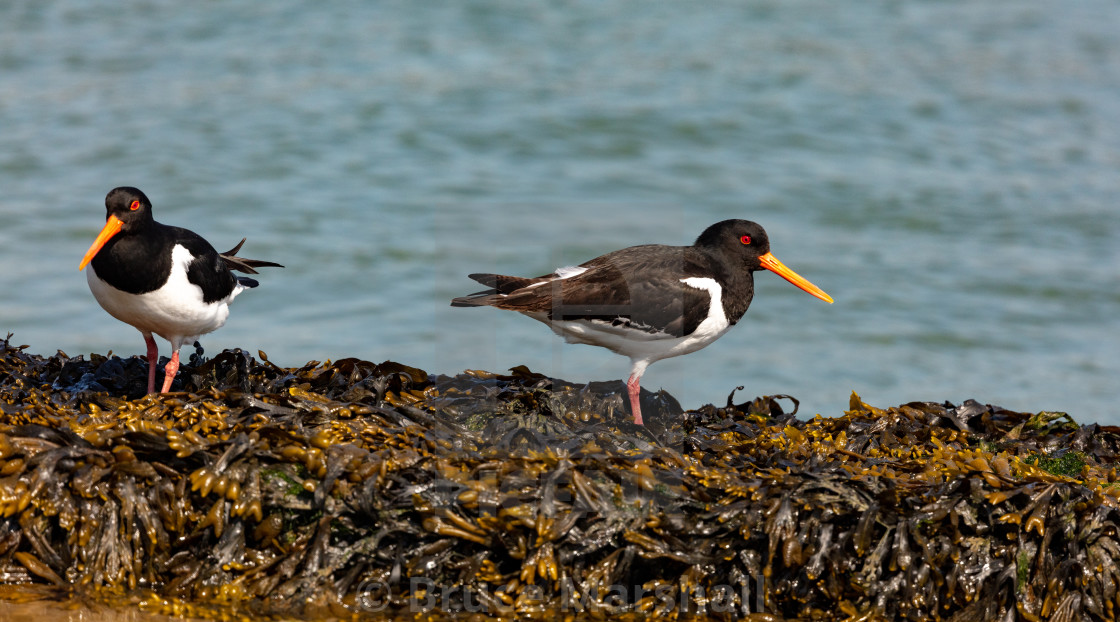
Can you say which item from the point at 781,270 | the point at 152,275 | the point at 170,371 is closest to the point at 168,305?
the point at 152,275

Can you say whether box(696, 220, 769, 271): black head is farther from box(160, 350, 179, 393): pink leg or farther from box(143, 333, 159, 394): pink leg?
box(143, 333, 159, 394): pink leg

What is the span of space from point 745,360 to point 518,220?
13.9ft

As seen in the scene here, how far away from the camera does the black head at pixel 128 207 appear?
475cm

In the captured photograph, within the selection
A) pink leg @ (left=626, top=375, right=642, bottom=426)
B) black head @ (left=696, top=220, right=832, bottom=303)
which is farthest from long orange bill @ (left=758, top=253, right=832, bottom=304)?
pink leg @ (left=626, top=375, right=642, bottom=426)

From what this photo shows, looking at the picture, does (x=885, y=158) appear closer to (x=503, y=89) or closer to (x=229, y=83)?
(x=503, y=89)

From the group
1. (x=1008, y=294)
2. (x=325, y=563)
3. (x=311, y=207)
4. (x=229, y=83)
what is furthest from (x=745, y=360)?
(x=229, y=83)

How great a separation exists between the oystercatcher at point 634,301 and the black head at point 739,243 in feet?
0.48

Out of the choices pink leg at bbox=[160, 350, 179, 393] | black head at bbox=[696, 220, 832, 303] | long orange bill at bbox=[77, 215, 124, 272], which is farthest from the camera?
black head at bbox=[696, 220, 832, 303]

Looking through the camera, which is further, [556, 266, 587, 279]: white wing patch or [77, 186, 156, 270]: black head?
[556, 266, 587, 279]: white wing patch

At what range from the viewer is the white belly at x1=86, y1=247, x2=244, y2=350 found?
4863 mm

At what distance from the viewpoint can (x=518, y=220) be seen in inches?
201

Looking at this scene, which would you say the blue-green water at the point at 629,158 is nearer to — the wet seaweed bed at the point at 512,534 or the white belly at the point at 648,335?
the white belly at the point at 648,335

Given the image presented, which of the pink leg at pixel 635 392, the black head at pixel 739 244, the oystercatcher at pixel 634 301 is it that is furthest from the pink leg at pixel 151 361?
the black head at pixel 739 244

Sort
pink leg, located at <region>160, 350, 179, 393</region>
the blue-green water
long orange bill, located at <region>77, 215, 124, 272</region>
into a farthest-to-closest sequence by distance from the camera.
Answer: the blue-green water < pink leg, located at <region>160, 350, 179, 393</region> < long orange bill, located at <region>77, 215, 124, 272</region>
